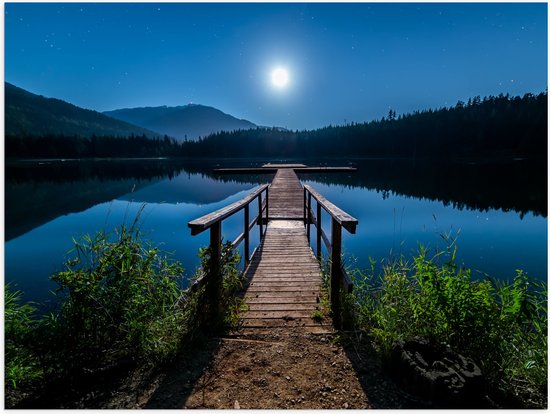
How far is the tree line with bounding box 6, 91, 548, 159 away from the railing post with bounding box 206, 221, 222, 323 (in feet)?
309

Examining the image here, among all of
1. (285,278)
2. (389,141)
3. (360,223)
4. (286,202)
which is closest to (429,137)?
(389,141)

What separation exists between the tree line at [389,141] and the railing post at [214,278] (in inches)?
3712

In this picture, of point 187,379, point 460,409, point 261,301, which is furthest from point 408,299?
point 187,379

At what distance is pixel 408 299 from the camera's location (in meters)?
3.67

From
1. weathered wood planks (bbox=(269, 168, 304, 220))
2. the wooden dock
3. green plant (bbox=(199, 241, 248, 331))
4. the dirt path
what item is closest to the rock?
the dirt path

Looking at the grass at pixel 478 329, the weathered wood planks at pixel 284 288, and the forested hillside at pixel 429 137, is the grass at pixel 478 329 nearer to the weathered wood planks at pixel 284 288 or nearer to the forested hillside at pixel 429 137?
the weathered wood planks at pixel 284 288

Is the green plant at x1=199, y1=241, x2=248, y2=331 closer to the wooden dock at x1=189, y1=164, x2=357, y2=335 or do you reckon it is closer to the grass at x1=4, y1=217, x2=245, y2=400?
the wooden dock at x1=189, y1=164, x2=357, y2=335

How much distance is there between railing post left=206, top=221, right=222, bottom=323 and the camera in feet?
13.0

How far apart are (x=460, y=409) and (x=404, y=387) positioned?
1.46 ft

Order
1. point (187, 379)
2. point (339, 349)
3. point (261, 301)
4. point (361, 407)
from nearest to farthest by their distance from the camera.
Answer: point (361, 407) → point (187, 379) → point (339, 349) → point (261, 301)

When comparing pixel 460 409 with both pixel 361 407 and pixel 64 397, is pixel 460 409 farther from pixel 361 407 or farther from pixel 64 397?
pixel 64 397

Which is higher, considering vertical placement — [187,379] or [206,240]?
[187,379]

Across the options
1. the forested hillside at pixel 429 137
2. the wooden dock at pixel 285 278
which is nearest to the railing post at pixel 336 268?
the wooden dock at pixel 285 278

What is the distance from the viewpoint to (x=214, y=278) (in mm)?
4035
